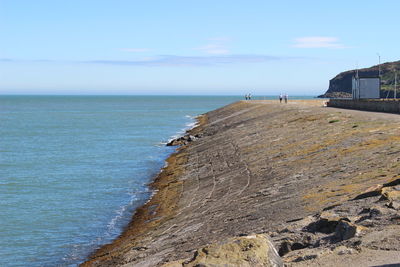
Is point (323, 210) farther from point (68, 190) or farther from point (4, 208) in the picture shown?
point (68, 190)

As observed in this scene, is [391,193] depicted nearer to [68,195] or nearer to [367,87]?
[68,195]

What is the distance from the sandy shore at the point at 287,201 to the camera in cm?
1139

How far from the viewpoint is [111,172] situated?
37.8 metres

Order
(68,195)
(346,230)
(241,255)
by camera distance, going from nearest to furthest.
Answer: (241,255) < (346,230) < (68,195)

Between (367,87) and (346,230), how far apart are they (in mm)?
56018

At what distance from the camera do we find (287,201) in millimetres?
17922

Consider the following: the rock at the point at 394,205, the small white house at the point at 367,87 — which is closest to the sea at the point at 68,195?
the rock at the point at 394,205

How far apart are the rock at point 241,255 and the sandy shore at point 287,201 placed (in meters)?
0.97

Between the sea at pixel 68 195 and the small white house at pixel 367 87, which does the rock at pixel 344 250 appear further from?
the small white house at pixel 367 87

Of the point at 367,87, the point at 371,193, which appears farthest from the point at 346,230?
the point at 367,87

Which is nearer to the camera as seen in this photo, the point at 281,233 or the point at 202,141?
the point at 281,233

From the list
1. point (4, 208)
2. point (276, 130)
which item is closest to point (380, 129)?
point (276, 130)

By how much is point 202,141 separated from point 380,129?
2427 cm

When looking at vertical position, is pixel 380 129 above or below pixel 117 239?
above
